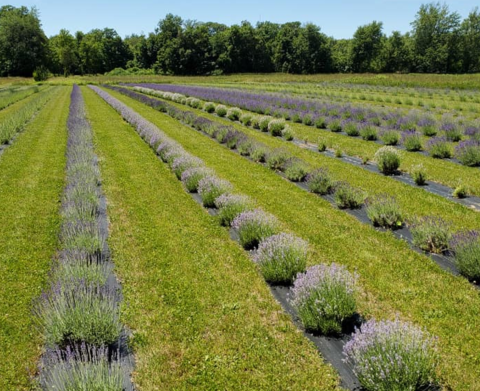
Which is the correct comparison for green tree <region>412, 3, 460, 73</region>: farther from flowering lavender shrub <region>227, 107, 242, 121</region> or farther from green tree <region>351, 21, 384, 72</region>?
flowering lavender shrub <region>227, 107, 242, 121</region>

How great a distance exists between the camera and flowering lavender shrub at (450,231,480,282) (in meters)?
5.23

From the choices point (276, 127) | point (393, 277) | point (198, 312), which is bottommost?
point (393, 277)

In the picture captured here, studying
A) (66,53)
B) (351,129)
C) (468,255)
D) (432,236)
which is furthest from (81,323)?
(66,53)

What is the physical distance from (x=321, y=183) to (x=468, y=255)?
14.5 feet

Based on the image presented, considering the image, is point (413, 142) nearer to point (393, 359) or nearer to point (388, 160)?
point (388, 160)

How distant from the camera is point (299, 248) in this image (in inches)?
215

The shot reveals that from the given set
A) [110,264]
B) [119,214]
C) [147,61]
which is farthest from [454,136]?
[147,61]

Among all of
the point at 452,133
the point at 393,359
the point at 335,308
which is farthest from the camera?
the point at 452,133

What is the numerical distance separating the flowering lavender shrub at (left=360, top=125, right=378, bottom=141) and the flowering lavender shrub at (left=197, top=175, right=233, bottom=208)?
963 cm

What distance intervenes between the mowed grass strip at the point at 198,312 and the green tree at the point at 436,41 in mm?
94713

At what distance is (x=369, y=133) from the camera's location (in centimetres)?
1586

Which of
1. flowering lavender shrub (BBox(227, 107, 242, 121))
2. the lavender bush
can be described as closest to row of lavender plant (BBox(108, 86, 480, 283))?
the lavender bush

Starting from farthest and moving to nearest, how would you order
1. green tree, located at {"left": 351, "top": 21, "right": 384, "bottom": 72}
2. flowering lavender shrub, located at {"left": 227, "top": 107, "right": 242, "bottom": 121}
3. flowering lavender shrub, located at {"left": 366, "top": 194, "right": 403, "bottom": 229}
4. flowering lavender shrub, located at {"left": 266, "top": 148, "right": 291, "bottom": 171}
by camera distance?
green tree, located at {"left": 351, "top": 21, "right": 384, "bottom": 72}, flowering lavender shrub, located at {"left": 227, "top": 107, "right": 242, "bottom": 121}, flowering lavender shrub, located at {"left": 266, "top": 148, "right": 291, "bottom": 171}, flowering lavender shrub, located at {"left": 366, "top": 194, "right": 403, "bottom": 229}

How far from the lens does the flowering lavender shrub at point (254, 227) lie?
6.35 meters
